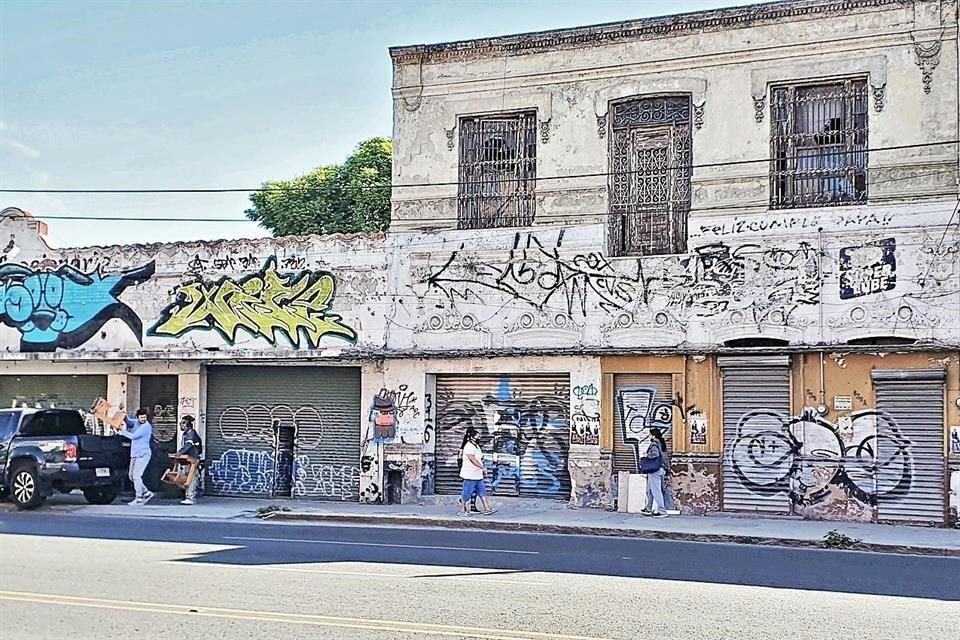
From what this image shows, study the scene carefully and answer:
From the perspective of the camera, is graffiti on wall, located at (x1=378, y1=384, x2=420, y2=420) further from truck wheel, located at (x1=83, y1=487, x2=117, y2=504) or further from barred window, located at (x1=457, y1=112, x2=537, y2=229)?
truck wheel, located at (x1=83, y1=487, x2=117, y2=504)

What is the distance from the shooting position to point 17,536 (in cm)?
1588

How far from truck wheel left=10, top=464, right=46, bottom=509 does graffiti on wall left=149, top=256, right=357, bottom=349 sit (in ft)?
13.2

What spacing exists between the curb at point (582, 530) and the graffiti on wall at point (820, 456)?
109 inches

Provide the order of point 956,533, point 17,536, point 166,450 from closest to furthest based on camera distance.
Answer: point 17,536
point 956,533
point 166,450

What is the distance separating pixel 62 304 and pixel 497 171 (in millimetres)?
9757

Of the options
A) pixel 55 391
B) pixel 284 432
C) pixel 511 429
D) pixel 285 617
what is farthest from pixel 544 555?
pixel 55 391

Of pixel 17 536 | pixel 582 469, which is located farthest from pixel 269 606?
pixel 582 469

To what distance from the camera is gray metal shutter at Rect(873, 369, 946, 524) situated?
1831 cm

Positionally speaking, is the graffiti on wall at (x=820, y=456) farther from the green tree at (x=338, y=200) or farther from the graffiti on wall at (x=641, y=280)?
the green tree at (x=338, y=200)

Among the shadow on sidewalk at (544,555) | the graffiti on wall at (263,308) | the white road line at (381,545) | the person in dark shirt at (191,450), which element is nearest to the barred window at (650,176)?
the graffiti on wall at (263,308)

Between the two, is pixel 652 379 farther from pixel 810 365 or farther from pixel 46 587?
pixel 46 587

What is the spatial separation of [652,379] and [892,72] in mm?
6331

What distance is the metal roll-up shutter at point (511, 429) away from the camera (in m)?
21.0

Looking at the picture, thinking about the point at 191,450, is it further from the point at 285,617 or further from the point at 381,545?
the point at 285,617
